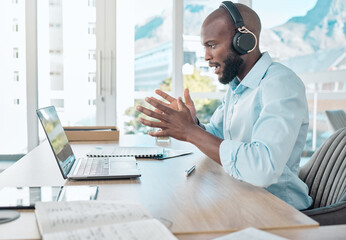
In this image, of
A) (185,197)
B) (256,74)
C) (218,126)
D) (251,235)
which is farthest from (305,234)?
(218,126)

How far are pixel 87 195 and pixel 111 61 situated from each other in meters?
2.95

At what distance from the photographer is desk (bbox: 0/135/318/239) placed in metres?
0.84

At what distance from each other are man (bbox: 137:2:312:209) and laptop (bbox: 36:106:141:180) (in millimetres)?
165

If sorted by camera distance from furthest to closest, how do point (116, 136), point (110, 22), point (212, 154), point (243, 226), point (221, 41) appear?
1. point (110, 22)
2. point (116, 136)
3. point (221, 41)
4. point (212, 154)
5. point (243, 226)

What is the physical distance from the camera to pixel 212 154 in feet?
3.92

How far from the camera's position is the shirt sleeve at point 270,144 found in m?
1.09

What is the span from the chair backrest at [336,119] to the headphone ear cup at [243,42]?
193cm

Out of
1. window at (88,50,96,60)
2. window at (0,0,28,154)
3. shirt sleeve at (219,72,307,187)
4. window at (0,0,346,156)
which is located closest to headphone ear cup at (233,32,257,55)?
shirt sleeve at (219,72,307,187)

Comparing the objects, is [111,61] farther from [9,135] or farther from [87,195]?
[87,195]

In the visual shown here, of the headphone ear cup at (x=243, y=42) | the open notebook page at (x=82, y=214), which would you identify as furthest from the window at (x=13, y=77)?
the open notebook page at (x=82, y=214)

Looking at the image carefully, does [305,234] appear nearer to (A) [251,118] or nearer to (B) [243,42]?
(A) [251,118]

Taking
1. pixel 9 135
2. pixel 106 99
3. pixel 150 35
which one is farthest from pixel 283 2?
pixel 9 135

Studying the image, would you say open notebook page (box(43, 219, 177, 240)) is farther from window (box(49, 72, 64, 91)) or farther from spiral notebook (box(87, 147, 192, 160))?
window (box(49, 72, 64, 91))

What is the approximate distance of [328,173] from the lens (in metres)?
1.42
